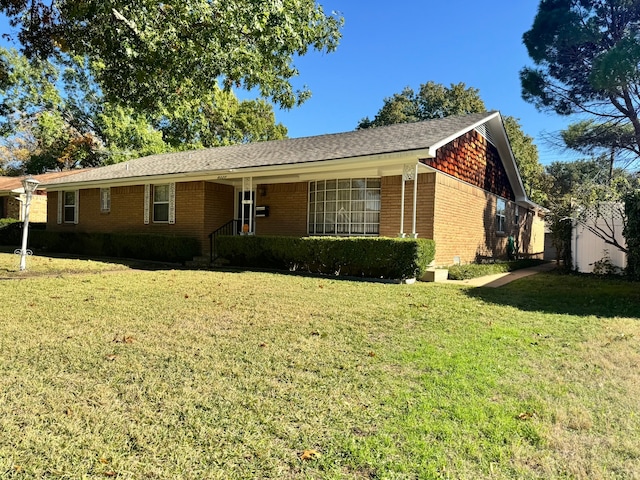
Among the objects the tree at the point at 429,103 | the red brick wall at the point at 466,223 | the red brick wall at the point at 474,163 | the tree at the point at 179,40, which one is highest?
the tree at the point at 429,103

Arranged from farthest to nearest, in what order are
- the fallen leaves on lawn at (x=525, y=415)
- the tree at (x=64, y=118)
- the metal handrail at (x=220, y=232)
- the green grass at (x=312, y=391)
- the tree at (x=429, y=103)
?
the tree at (x=429, y=103), the tree at (x=64, y=118), the metal handrail at (x=220, y=232), the fallen leaves on lawn at (x=525, y=415), the green grass at (x=312, y=391)

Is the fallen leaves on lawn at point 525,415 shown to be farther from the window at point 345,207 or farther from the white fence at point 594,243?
the window at point 345,207

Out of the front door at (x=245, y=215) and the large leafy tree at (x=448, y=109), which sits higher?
the large leafy tree at (x=448, y=109)

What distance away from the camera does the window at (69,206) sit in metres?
20.3

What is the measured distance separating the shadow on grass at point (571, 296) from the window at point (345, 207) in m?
4.61

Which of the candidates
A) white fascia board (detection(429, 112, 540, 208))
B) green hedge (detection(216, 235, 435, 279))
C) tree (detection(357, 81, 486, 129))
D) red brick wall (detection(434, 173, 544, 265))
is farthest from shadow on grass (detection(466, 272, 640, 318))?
tree (detection(357, 81, 486, 129))

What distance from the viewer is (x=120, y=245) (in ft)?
52.7

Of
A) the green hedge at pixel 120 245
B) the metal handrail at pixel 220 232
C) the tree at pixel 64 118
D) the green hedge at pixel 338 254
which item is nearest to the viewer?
the green hedge at pixel 338 254

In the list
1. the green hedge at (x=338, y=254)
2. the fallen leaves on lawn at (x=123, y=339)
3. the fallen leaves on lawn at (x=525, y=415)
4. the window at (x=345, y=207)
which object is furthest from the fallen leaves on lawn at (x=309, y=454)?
the window at (x=345, y=207)

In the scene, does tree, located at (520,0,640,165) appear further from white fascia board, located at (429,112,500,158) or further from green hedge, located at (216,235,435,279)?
green hedge, located at (216,235,435,279)

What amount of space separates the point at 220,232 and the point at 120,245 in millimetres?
4047

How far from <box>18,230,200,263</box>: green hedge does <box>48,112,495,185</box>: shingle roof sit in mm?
2557

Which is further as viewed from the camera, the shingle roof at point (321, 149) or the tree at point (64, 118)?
the tree at point (64, 118)

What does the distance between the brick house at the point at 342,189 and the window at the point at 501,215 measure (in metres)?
0.04
